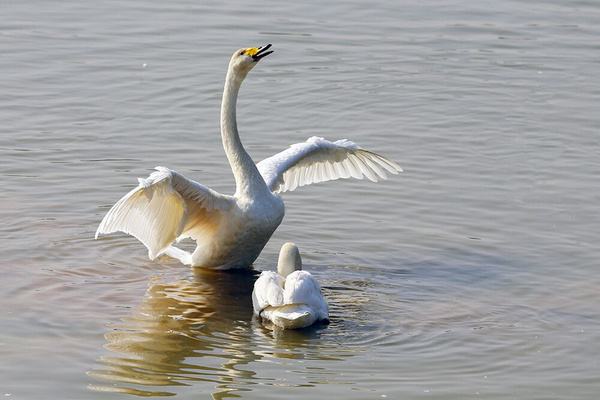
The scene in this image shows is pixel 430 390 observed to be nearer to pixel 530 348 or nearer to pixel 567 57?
pixel 530 348

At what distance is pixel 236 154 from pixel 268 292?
2.09m

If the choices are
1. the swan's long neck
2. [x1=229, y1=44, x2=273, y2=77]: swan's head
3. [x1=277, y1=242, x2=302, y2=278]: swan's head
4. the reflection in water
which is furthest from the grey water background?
[x1=229, y1=44, x2=273, y2=77]: swan's head

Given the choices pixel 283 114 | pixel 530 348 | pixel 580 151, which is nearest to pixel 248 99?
pixel 283 114

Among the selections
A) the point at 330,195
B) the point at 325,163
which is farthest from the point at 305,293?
the point at 330,195

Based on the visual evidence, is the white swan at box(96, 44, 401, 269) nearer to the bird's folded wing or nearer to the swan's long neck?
the swan's long neck

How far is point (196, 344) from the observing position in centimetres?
1174

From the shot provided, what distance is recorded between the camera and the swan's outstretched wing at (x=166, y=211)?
12.7 m

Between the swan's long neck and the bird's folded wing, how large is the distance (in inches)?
57.9

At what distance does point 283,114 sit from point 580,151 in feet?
11.9

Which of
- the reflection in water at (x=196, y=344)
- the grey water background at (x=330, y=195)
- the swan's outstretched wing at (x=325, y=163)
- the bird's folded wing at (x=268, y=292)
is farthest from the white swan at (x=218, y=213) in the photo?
the bird's folded wing at (x=268, y=292)

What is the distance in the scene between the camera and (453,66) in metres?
19.4

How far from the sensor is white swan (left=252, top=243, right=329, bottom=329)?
11812 mm

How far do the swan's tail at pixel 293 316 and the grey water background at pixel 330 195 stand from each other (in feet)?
0.33

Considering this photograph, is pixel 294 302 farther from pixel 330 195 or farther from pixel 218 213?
pixel 330 195
